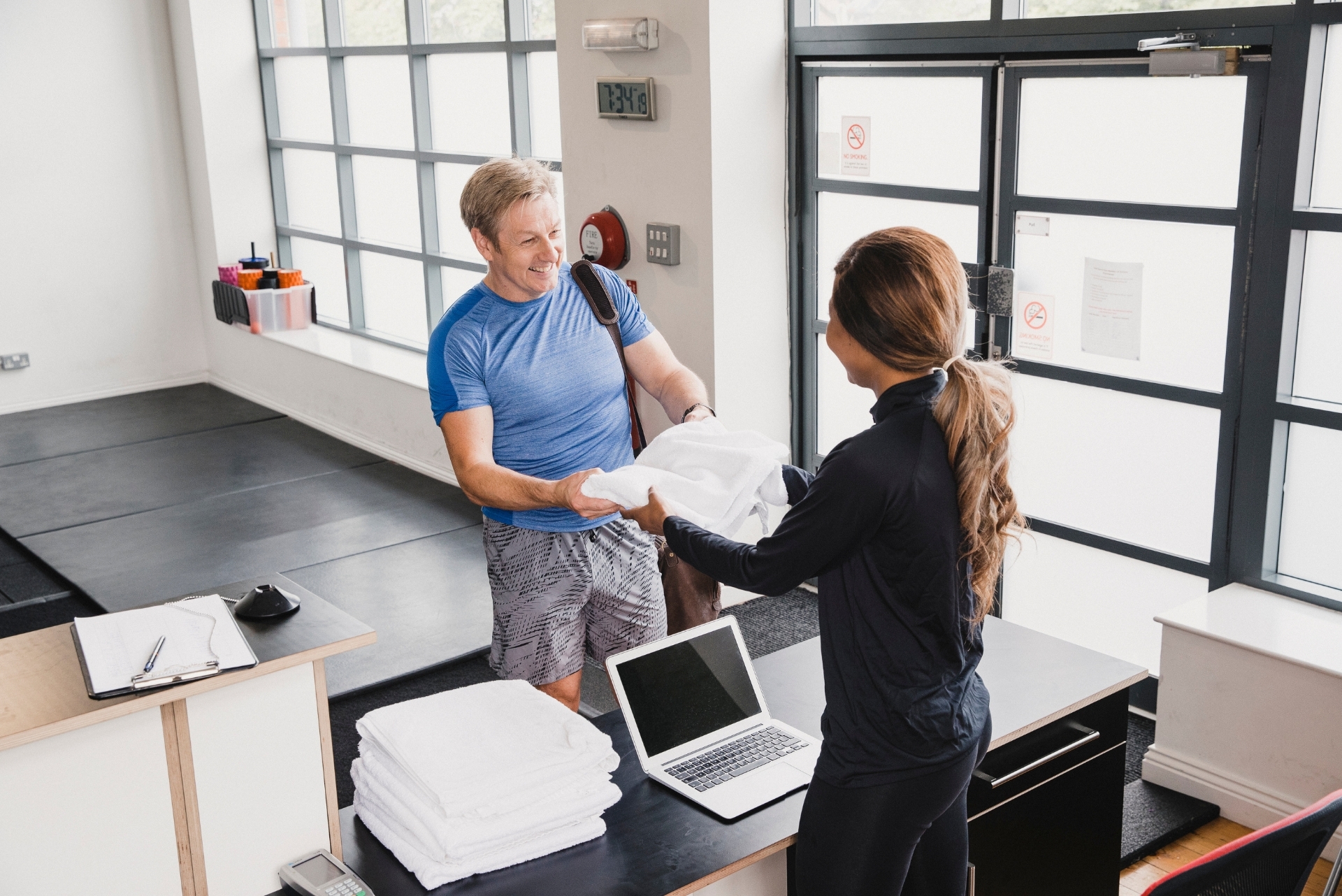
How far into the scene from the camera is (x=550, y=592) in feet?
8.27

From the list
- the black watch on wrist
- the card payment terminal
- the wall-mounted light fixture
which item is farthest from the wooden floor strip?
the wall-mounted light fixture

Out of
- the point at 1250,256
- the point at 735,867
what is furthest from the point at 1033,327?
the point at 735,867

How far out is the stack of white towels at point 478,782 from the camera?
1.72 m

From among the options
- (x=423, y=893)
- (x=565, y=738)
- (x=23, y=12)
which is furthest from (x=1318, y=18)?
(x=23, y=12)

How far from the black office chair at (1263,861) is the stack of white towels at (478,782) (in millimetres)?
780

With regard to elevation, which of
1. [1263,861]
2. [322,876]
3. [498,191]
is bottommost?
[322,876]

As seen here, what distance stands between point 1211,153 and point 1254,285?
14.1 inches

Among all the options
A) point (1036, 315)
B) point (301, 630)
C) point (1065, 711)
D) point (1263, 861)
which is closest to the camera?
point (1263, 861)

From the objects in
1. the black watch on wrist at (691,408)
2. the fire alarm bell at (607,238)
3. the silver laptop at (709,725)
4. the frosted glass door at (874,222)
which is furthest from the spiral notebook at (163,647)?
the fire alarm bell at (607,238)

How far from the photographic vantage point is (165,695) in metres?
1.58

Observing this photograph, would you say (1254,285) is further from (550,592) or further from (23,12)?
(23,12)

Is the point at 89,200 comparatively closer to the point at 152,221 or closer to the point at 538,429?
the point at 152,221

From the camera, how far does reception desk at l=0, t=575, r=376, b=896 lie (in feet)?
5.05

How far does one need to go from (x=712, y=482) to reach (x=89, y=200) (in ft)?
21.3
